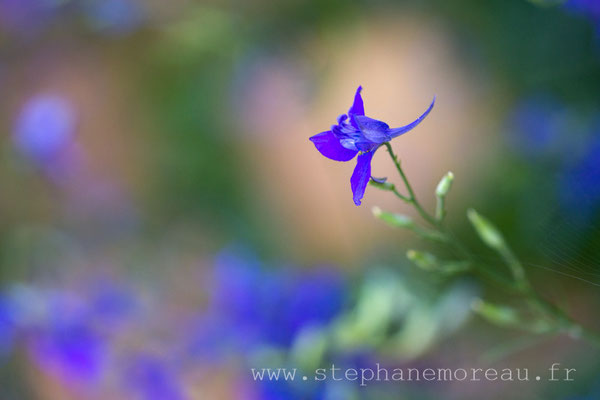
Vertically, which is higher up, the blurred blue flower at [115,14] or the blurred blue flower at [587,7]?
the blurred blue flower at [115,14]

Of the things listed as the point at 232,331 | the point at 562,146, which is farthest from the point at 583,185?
the point at 232,331

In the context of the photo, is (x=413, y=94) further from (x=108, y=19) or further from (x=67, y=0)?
(x=67, y=0)

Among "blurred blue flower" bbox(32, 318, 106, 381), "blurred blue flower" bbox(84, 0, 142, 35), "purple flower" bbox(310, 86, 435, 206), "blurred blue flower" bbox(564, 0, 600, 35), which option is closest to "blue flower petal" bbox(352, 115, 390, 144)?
"purple flower" bbox(310, 86, 435, 206)

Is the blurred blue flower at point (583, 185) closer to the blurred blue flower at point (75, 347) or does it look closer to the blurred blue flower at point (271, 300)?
the blurred blue flower at point (271, 300)

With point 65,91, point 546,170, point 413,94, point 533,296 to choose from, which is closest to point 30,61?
point 65,91

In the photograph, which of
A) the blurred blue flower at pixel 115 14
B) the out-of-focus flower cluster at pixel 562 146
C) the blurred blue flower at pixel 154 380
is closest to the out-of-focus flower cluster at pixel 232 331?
the blurred blue flower at pixel 154 380

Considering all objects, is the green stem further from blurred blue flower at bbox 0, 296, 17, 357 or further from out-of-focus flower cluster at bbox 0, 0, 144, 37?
out-of-focus flower cluster at bbox 0, 0, 144, 37

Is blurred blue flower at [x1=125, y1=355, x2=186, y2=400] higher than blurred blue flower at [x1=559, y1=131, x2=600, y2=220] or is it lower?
lower
